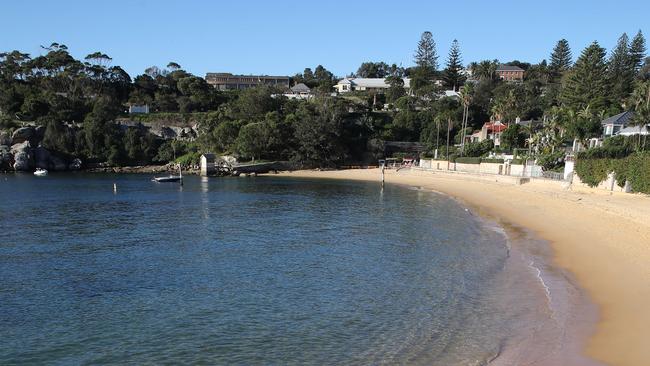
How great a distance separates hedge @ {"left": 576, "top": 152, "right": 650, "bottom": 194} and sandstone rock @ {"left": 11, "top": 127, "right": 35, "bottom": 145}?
285 feet

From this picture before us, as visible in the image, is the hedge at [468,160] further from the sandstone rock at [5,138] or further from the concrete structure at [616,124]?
the sandstone rock at [5,138]

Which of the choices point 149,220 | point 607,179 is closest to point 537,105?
point 607,179

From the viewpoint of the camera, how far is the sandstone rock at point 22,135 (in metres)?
83.6

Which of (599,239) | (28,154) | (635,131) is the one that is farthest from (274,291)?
(28,154)

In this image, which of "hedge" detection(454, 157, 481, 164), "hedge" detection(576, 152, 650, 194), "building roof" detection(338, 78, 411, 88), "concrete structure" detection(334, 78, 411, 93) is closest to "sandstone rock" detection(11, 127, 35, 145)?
"hedge" detection(454, 157, 481, 164)

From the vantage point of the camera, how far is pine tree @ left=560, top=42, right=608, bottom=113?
81.3m

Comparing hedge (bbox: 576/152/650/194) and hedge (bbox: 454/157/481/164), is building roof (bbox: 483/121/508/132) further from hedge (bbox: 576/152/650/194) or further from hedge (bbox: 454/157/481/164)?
hedge (bbox: 576/152/650/194)

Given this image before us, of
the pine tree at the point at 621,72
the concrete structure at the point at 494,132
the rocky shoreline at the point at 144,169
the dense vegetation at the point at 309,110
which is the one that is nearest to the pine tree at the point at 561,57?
the dense vegetation at the point at 309,110

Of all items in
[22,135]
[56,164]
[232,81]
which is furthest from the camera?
[232,81]

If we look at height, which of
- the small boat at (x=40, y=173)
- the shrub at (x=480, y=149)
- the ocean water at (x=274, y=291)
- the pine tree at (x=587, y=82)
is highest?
the pine tree at (x=587, y=82)

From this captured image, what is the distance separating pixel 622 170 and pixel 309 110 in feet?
210

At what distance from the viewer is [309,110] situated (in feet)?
312

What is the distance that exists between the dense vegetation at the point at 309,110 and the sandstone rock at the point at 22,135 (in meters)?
2.78

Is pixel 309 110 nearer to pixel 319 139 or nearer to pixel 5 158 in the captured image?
pixel 319 139
